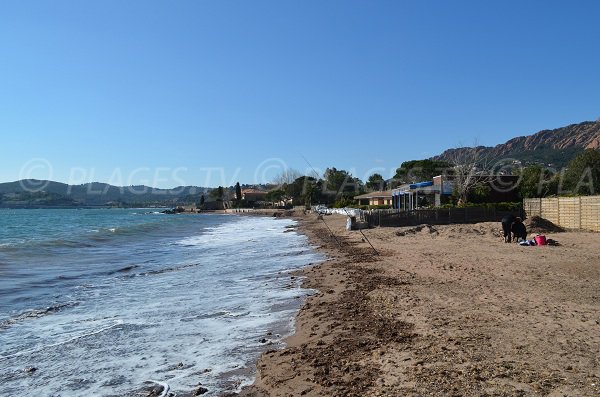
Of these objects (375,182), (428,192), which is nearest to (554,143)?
(375,182)

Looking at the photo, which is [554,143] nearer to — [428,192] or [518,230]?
[428,192]

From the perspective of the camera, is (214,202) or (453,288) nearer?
(453,288)

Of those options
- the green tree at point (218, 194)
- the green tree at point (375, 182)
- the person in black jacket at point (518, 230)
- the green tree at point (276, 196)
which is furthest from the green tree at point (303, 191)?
the person in black jacket at point (518, 230)

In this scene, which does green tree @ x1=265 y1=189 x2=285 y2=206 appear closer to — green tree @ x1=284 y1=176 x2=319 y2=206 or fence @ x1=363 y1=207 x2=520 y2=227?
green tree @ x1=284 y1=176 x2=319 y2=206

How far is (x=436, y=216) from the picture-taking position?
97.7ft

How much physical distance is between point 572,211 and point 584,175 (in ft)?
61.0

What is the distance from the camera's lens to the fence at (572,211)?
72.6ft

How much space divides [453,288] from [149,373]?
6183 mm

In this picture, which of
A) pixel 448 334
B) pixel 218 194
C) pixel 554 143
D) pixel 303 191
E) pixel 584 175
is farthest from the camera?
pixel 554 143

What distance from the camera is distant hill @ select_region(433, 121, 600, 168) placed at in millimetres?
117188

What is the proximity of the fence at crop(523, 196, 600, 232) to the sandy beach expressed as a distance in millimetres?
11224

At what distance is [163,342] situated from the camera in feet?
23.4

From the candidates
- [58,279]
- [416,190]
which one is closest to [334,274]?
[58,279]

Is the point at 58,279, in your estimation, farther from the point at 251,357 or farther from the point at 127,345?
the point at 251,357
